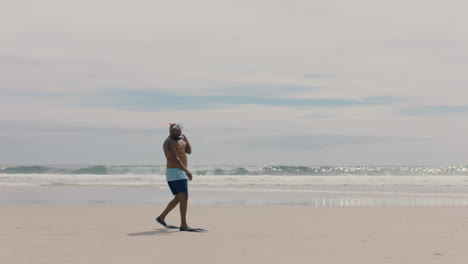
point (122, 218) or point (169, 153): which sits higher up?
point (169, 153)

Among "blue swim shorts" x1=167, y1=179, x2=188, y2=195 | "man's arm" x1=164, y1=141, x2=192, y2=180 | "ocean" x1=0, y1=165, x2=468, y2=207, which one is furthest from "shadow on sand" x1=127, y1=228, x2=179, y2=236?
"ocean" x1=0, y1=165, x2=468, y2=207

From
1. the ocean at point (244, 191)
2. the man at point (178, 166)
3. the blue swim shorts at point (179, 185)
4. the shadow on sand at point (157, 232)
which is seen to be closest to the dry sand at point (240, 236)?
the shadow on sand at point (157, 232)

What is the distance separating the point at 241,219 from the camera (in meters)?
11.1

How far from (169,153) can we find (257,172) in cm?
4863

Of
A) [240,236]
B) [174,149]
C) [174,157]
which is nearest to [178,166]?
[174,157]

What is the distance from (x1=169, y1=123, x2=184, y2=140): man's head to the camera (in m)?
9.31

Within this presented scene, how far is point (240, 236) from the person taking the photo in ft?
28.0

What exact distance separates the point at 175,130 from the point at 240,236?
2.17m

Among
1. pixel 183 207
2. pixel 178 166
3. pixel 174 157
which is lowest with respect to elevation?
pixel 183 207

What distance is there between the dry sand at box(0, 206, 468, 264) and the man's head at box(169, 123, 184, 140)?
1644 mm

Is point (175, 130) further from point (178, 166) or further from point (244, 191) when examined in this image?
point (244, 191)

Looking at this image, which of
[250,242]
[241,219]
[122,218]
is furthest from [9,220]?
[250,242]

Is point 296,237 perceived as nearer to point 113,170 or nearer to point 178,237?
point 178,237

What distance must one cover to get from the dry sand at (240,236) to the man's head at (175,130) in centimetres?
164
